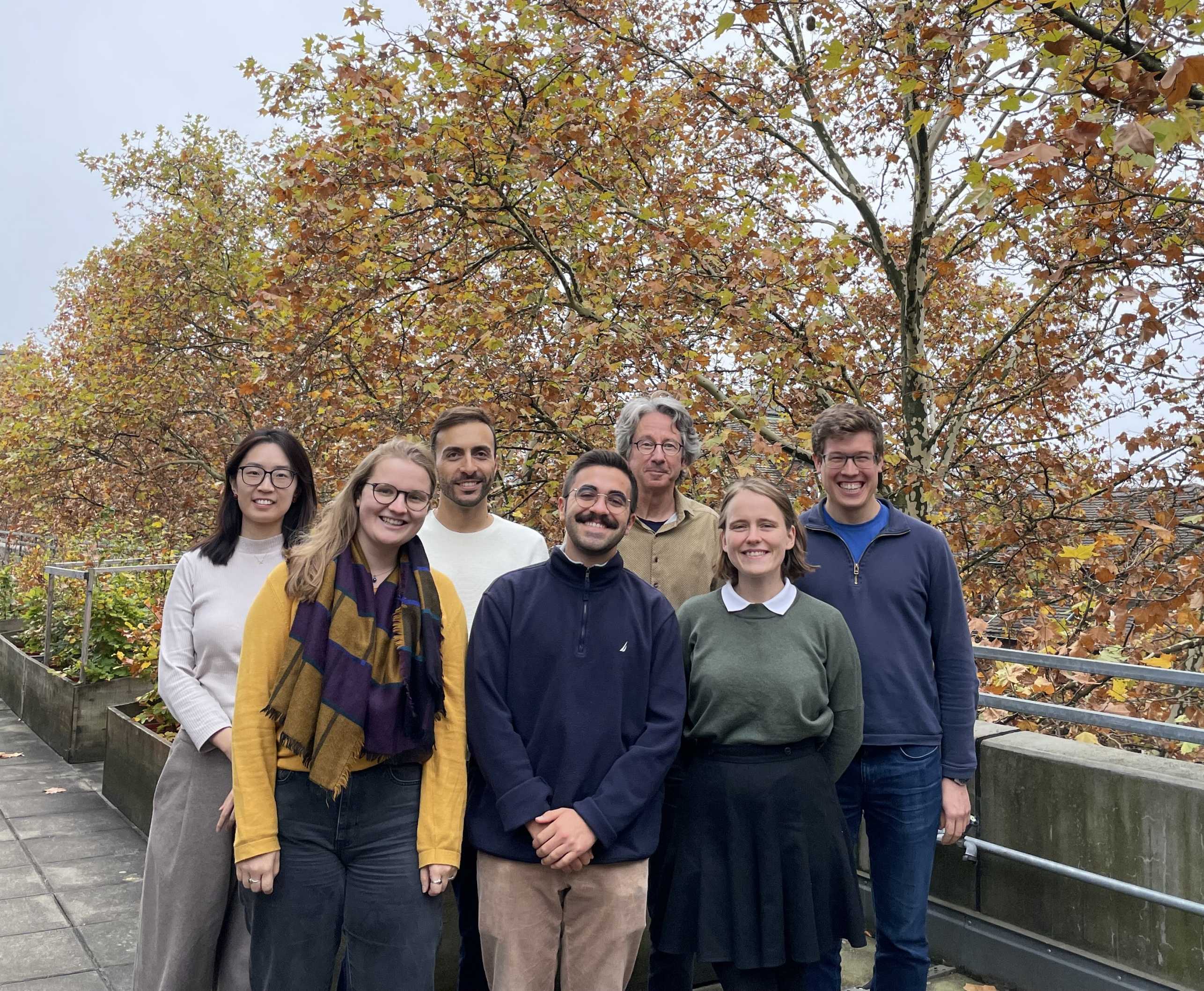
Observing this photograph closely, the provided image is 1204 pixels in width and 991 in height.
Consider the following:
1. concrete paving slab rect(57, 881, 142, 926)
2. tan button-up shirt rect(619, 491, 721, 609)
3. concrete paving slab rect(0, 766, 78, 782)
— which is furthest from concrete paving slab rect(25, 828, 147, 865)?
tan button-up shirt rect(619, 491, 721, 609)

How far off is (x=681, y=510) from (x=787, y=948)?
4.50 ft

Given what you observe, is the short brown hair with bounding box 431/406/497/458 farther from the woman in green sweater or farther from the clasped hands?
the clasped hands

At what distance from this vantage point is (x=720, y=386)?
809 centimetres

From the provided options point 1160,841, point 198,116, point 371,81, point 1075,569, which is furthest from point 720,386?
point 198,116

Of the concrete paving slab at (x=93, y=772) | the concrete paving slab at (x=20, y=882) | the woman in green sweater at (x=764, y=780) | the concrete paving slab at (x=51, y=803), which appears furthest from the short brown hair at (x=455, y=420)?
the concrete paving slab at (x=93, y=772)

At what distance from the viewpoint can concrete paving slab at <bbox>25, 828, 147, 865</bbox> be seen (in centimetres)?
536

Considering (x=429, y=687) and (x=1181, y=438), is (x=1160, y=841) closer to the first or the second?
(x=429, y=687)

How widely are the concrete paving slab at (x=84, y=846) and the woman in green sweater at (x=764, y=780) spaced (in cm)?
421

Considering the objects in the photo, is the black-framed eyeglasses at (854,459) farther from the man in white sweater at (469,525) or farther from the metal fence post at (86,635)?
the metal fence post at (86,635)

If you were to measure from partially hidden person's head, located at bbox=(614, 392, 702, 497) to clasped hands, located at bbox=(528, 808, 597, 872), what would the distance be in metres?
1.16

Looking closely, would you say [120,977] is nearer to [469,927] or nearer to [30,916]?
[30,916]

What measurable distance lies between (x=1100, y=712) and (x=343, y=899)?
251 cm

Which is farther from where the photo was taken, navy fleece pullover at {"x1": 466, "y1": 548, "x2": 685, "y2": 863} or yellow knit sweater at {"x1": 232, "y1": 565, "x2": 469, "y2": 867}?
navy fleece pullover at {"x1": 466, "y1": 548, "x2": 685, "y2": 863}

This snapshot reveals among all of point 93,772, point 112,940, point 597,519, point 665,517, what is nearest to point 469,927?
point 597,519
